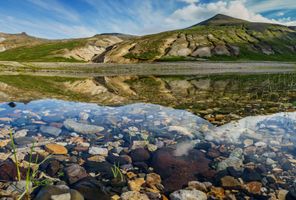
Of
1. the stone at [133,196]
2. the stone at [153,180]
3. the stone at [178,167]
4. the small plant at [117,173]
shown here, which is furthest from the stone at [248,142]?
the stone at [133,196]

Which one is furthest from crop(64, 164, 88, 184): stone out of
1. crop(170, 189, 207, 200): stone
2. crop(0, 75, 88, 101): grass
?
crop(0, 75, 88, 101): grass

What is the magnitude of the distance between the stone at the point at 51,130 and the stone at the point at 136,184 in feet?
15.1

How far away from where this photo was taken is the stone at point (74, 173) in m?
7.27

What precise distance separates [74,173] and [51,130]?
14.1 feet

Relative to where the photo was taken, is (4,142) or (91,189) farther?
(4,142)

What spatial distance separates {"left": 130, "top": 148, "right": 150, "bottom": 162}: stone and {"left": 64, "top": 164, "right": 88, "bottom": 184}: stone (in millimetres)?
1628

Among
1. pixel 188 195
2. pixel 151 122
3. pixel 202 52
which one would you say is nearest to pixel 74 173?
pixel 188 195

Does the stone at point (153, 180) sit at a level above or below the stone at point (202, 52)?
below

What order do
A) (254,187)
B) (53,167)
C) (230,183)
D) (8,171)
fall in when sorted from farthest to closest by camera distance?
(53,167)
(8,171)
(230,183)
(254,187)

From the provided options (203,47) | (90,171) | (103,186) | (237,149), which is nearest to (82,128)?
(90,171)

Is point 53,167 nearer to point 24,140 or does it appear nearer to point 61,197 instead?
point 61,197

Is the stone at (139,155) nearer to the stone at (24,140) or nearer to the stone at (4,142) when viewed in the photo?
the stone at (24,140)

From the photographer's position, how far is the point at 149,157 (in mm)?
8875

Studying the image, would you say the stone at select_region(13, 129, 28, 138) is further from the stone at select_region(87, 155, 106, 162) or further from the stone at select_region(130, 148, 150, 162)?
the stone at select_region(130, 148, 150, 162)
